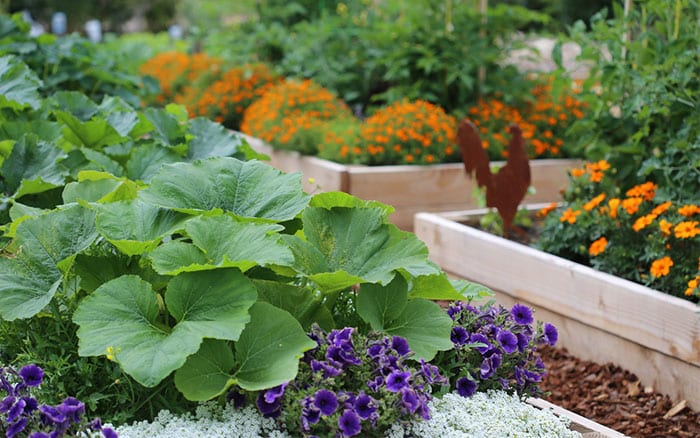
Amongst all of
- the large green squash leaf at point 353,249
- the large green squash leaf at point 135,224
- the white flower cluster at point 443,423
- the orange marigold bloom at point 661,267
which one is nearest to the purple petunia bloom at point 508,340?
the white flower cluster at point 443,423

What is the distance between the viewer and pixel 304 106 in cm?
605

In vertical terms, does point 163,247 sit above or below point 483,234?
above

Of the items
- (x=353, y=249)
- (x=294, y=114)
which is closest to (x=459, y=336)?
(x=353, y=249)

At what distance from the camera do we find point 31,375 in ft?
5.47

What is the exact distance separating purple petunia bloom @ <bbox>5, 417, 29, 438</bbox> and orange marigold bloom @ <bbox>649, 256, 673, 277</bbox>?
7.12ft

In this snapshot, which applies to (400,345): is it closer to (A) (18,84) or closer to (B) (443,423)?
(B) (443,423)

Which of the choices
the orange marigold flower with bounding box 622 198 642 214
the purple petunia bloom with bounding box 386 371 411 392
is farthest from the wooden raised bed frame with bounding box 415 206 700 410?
the purple petunia bloom with bounding box 386 371 411 392

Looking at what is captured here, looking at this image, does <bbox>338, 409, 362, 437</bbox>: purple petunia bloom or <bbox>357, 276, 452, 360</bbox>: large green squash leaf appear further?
<bbox>357, 276, 452, 360</bbox>: large green squash leaf

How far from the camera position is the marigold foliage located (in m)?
5.54

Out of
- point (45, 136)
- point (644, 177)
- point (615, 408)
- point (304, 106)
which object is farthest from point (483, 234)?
point (304, 106)

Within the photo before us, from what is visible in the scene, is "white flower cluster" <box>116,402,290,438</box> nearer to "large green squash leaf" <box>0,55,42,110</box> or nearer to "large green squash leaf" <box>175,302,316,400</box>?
"large green squash leaf" <box>175,302,316,400</box>

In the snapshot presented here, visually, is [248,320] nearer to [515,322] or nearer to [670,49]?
[515,322]

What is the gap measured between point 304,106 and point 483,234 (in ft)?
8.55

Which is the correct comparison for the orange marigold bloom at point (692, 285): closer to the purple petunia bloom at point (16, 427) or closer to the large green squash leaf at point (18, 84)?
the purple petunia bloom at point (16, 427)
